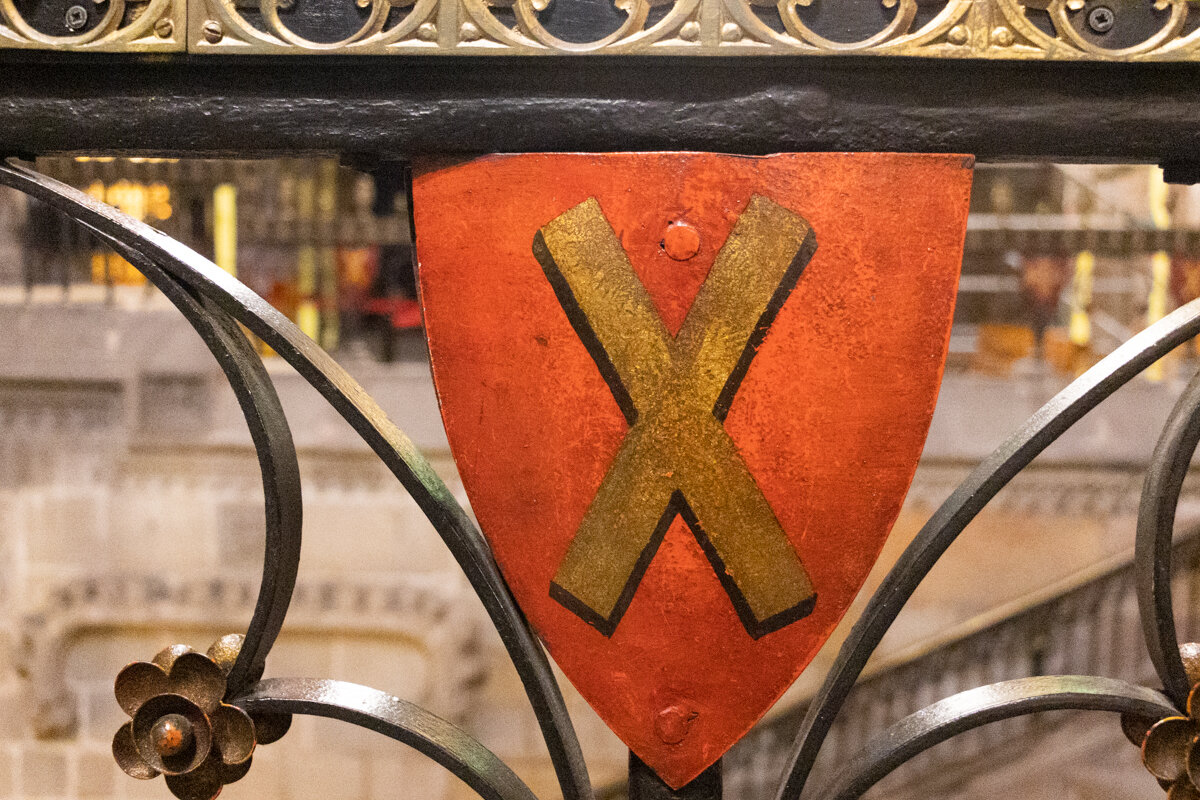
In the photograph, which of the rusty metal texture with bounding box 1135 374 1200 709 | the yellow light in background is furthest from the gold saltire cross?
the yellow light in background

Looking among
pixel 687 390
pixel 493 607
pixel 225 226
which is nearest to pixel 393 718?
pixel 493 607

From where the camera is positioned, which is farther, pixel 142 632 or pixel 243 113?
pixel 142 632

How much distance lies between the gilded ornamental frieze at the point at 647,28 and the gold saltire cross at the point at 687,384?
11 cm

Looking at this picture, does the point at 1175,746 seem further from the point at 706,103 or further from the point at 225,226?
the point at 225,226

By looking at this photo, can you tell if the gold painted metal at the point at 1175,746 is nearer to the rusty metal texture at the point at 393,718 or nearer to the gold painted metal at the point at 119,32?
the rusty metal texture at the point at 393,718

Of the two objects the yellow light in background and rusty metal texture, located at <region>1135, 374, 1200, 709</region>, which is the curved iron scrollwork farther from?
the yellow light in background

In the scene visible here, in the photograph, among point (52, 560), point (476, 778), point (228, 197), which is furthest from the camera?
point (228, 197)

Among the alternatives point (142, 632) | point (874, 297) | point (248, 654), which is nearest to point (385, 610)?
point (142, 632)

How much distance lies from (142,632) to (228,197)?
1.40 m

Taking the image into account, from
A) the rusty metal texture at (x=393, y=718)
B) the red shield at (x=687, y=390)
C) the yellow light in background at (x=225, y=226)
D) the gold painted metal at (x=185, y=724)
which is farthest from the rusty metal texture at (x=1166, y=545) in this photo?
the yellow light in background at (x=225, y=226)

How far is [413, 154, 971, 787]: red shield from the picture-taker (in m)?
0.58

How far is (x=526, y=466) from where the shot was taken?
Answer: 0.60 metres

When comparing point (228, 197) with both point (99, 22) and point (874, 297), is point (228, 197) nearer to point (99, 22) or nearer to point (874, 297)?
point (99, 22)

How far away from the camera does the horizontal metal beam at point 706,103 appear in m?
0.58
